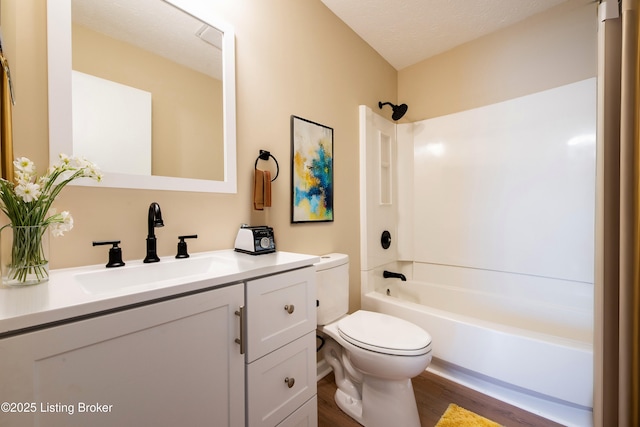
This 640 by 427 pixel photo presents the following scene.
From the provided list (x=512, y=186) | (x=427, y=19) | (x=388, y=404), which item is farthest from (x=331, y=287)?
(x=427, y=19)

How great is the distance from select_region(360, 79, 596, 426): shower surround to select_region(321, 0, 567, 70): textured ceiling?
0.62 m

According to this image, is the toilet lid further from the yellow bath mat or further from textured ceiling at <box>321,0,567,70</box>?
textured ceiling at <box>321,0,567,70</box>

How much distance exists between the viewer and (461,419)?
4.64ft

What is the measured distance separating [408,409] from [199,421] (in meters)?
1.05

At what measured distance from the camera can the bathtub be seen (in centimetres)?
136

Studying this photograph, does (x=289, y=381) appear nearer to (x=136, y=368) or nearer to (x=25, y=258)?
(x=136, y=368)

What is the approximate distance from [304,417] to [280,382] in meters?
0.24

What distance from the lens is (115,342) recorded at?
1.95ft

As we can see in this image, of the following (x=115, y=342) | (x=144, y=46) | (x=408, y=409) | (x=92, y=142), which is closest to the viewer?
(x=115, y=342)

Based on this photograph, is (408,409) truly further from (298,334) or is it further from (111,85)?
(111,85)

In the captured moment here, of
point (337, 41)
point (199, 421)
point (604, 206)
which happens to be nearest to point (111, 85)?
point (199, 421)

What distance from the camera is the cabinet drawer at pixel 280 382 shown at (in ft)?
2.89

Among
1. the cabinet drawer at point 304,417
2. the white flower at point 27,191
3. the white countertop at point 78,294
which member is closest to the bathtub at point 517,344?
the cabinet drawer at point 304,417

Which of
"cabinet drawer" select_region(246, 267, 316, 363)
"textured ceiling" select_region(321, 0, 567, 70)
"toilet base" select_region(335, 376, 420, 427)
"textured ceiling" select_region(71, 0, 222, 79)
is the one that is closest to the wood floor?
"toilet base" select_region(335, 376, 420, 427)
